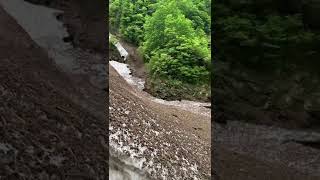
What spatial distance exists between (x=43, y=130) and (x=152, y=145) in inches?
88.8

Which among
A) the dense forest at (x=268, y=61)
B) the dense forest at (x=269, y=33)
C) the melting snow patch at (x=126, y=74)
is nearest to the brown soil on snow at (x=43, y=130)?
the dense forest at (x=268, y=61)

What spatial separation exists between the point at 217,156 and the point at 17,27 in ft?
17.6

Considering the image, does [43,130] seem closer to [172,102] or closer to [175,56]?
[172,102]

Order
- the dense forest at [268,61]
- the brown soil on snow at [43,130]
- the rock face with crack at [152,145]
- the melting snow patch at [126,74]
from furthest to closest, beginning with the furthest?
the melting snow patch at [126,74], the dense forest at [268,61], the rock face with crack at [152,145], the brown soil on snow at [43,130]

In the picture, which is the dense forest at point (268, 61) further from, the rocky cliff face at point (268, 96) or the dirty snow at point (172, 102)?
the dirty snow at point (172, 102)

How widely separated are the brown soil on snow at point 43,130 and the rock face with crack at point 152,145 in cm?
46

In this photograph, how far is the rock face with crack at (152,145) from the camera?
6.64 meters

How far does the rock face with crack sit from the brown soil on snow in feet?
1.50

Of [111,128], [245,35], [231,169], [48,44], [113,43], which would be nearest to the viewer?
[111,128]

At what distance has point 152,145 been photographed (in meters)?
7.10

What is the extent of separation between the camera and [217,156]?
8164 millimetres

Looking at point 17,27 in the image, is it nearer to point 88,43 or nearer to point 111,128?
point 88,43

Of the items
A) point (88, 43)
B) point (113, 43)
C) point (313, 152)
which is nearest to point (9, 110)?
point (313, 152)

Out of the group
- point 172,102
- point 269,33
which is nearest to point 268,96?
point 269,33
